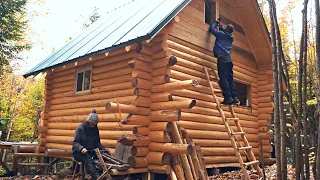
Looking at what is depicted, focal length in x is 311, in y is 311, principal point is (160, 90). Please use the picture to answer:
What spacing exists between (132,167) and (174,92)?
225 centimetres

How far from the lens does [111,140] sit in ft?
28.9

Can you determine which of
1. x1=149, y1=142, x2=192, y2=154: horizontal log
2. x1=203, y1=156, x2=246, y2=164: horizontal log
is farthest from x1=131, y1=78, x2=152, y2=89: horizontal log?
x1=203, y1=156, x2=246, y2=164: horizontal log

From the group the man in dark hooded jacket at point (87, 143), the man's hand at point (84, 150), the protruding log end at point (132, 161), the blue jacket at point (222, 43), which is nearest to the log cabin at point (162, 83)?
the protruding log end at point (132, 161)

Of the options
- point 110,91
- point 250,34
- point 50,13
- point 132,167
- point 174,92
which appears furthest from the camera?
point 50,13

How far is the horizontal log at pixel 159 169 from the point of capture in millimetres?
7520

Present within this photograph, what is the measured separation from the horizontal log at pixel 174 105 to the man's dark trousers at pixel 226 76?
2.00m

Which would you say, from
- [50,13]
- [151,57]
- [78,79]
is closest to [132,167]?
[151,57]

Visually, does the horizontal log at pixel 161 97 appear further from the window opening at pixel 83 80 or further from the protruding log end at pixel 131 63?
the window opening at pixel 83 80

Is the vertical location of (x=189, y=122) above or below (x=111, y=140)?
above

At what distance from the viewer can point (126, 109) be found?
754 cm

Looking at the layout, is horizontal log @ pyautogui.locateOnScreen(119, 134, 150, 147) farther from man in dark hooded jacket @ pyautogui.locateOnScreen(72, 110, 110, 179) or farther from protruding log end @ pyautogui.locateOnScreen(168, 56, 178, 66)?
protruding log end @ pyautogui.locateOnScreen(168, 56, 178, 66)

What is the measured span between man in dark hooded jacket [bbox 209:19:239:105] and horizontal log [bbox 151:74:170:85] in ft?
6.24

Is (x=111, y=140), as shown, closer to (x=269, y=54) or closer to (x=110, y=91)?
(x=110, y=91)

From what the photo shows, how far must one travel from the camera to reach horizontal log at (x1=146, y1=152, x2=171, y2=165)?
25.1 feet
